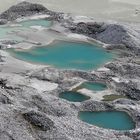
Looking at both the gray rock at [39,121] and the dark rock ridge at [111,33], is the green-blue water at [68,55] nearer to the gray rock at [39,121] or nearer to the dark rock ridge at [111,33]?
the dark rock ridge at [111,33]

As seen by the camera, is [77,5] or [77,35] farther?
[77,5]

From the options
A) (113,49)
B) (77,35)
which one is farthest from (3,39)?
(113,49)

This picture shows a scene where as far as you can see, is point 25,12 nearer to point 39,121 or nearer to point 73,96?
point 73,96

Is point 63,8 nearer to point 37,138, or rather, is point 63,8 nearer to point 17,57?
point 17,57

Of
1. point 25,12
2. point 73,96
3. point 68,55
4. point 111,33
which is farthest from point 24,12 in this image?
point 73,96

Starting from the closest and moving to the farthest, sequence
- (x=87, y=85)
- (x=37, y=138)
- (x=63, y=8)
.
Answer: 1. (x=37, y=138)
2. (x=87, y=85)
3. (x=63, y=8)
